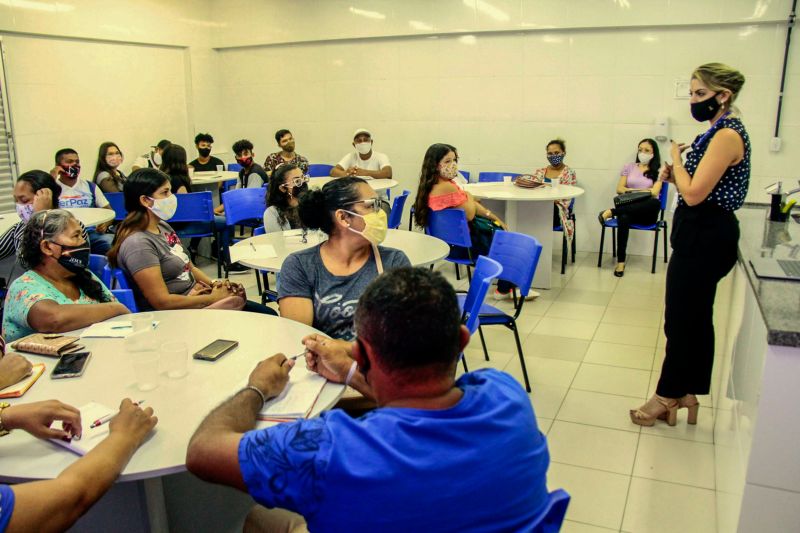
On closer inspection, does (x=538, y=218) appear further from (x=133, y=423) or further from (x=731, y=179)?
(x=133, y=423)

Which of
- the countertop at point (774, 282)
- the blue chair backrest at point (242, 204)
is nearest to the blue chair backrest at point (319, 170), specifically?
the blue chair backrest at point (242, 204)

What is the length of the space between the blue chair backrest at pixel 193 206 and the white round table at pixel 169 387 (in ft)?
11.5

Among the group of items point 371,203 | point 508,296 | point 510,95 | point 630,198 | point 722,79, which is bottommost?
point 508,296

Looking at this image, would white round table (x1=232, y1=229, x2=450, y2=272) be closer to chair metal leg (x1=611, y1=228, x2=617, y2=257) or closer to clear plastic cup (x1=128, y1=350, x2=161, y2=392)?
clear plastic cup (x1=128, y1=350, x2=161, y2=392)

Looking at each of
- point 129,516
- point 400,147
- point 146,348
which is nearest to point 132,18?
point 400,147

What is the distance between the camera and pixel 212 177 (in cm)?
773

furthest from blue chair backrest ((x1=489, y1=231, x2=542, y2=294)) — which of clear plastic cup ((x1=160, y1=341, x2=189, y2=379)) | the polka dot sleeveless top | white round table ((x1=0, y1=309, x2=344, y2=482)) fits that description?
clear plastic cup ((x1=160, y1=341, x2=189, y2=379))

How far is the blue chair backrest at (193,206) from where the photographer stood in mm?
6152

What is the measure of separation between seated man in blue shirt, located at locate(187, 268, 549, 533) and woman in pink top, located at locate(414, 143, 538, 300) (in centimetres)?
383

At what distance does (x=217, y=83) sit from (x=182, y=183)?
2.93 meters

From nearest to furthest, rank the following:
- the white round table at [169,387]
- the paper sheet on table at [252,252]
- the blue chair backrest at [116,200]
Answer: the white round table at [169,387], the paper sheet on table at [252,252], the blue chair backrest at [116,200]

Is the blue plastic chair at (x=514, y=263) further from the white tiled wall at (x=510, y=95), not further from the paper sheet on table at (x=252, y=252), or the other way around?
the white tiled wall at (x=510, y=95)

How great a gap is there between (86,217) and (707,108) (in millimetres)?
4381

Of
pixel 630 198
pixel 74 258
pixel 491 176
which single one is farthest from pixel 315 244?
pixel 491 176
